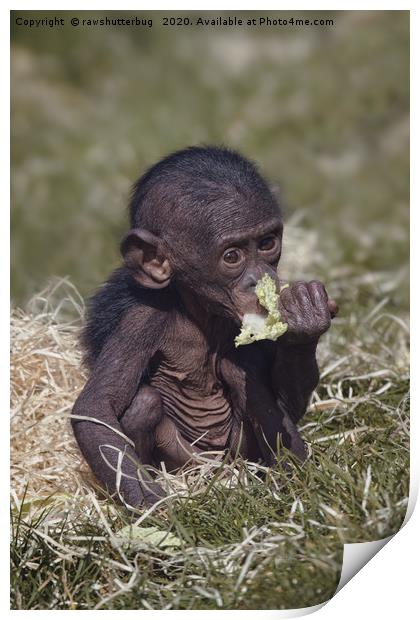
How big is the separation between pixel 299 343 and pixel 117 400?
0.83m

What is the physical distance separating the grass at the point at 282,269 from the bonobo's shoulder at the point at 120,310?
18.4 inches

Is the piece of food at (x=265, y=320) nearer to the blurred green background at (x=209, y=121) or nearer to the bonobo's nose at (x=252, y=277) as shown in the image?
the bonobo's nose at (x=252, y=277)

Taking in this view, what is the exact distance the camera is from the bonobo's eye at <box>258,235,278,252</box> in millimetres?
4754

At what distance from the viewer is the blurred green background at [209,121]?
30.7 feet

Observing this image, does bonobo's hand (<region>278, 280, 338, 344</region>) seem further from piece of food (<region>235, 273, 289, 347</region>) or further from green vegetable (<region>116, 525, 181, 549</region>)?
green vegetable (<region>116, 525, 181, 549</region>)

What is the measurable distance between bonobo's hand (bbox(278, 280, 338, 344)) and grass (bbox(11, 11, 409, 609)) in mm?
497

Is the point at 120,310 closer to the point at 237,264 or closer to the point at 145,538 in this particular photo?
the point at 237,264

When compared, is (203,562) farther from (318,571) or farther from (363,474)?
(363,474)

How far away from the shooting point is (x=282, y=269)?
791cm

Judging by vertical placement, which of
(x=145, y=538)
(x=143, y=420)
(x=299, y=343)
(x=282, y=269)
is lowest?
(x=145, y=538)

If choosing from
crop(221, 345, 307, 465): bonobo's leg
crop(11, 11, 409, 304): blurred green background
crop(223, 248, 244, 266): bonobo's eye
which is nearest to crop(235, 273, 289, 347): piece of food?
crop(223, 248, 244, 266): bonobo's eye

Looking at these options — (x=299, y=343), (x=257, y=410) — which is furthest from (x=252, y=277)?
(x=257, y=410)
